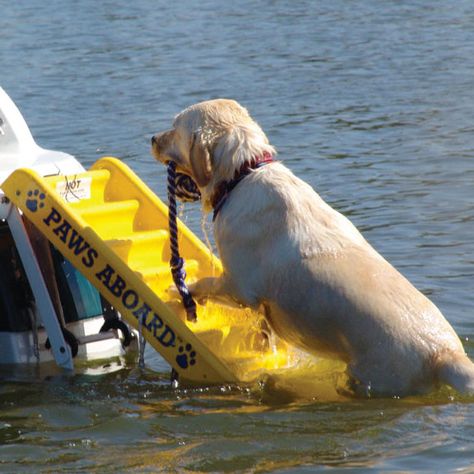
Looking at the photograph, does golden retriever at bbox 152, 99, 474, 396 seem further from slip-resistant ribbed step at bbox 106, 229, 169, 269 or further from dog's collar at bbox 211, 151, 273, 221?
slip-resistant ribbed step at bbox 106, 229, 169, 269

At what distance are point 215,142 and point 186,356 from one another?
117cm

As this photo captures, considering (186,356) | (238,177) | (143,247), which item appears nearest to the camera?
(238,177)

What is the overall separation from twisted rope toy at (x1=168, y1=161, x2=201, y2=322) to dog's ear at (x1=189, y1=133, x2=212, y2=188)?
158 millimetres

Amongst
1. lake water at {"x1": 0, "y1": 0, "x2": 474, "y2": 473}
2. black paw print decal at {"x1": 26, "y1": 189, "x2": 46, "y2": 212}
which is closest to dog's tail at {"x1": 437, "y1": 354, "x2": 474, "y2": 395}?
lake water at {"x1": 0, "y1": 0, "x2": 474, "y2": 473}

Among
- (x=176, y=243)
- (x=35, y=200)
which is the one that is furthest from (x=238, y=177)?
(x=35, y=200)

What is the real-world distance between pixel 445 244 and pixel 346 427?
12.2 feet

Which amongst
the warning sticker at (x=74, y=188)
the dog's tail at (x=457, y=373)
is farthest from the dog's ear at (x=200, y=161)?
the dog's tail at (x=457, y=373)

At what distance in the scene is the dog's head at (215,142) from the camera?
258 inches

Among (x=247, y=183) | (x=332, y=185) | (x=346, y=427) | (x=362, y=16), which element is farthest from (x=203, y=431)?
(x=362, y=16)

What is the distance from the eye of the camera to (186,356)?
6.75 meters

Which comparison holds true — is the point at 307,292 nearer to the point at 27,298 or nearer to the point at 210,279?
the point at 210,279

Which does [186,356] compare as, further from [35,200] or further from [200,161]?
[35,200]

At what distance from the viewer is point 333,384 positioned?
664cm

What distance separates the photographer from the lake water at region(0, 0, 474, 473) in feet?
19.7
